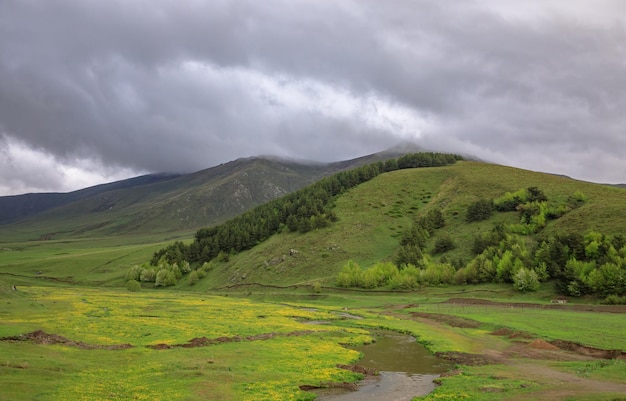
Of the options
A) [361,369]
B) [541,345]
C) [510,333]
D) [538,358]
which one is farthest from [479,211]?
[361,369]

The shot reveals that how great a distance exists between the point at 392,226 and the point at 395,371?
416 feet

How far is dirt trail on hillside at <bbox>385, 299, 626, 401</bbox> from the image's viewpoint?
26422 millimetres

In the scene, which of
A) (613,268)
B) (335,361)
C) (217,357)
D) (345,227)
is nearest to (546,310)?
(613,268)

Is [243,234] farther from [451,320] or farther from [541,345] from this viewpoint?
[541,345]

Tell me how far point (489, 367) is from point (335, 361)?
13467mm

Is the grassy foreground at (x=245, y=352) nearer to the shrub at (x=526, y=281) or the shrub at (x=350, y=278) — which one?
the shrub at (x=526, y=281)

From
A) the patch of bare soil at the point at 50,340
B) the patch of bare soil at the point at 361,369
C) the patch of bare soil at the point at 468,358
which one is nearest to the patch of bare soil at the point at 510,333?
the patch of bare soil at the point at 468,358

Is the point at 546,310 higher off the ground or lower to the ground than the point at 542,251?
lower

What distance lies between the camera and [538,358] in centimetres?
3984

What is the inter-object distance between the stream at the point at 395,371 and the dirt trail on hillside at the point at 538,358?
278 cm

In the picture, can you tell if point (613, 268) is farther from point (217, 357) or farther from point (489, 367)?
point (217, 357)

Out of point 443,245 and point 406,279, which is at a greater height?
point 443,245

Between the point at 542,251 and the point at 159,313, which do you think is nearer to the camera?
the point at 159,313

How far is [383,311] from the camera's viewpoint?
275ft
